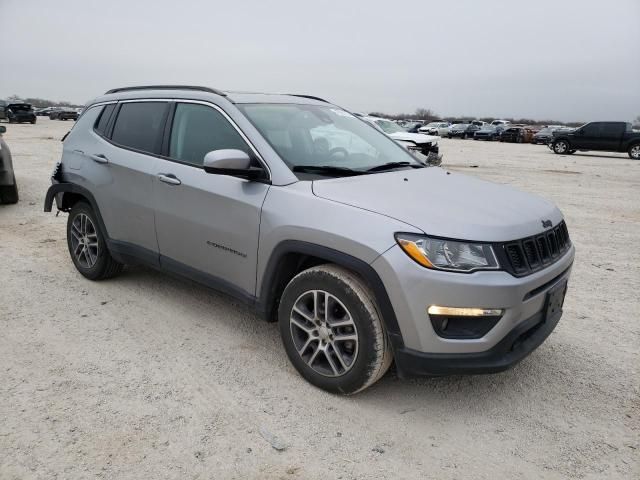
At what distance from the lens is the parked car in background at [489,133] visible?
136ft

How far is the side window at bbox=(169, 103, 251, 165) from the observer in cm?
348

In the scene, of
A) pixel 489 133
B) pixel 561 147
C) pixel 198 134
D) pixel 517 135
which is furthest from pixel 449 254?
pixel 489 133

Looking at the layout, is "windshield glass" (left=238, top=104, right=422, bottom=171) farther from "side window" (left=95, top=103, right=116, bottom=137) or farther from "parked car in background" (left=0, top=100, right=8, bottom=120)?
"parked car in background" (left=0, top=100, right=8, bottom=120)

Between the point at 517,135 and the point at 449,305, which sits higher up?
the point at 517,135

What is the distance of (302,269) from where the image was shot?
327 centimetres

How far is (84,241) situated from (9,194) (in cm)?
428

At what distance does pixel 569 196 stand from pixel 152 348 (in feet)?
31.8

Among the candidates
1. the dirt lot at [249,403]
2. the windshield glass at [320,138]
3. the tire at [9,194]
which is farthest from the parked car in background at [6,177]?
the windshield glass at [320,138]

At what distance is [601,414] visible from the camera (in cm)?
294

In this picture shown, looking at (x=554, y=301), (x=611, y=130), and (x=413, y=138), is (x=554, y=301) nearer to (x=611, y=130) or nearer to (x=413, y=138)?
(x=413, y=138)

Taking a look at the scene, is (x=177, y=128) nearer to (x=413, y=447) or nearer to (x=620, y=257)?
(x=413, y=447)

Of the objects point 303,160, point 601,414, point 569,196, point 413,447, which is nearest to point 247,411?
point 413,447

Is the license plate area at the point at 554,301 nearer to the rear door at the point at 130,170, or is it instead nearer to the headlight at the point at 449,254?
the headlight at the point at 449,254

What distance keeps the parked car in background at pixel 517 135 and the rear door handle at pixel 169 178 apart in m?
40.2
